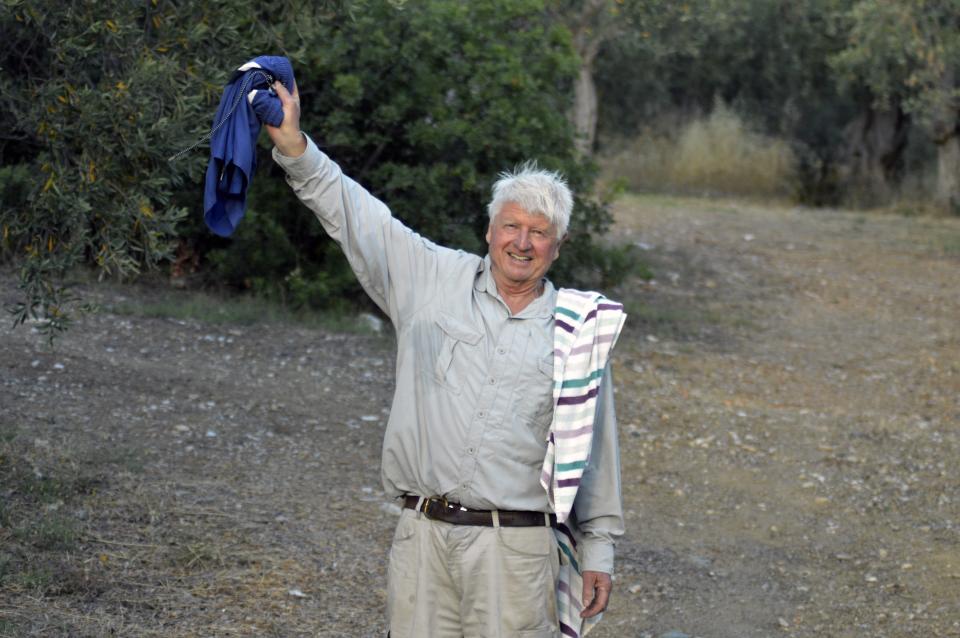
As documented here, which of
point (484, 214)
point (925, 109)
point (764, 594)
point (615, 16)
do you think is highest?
point (615, 16)

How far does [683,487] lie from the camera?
24.2 feet

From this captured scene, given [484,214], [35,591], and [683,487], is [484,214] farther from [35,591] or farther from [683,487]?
[35,591]

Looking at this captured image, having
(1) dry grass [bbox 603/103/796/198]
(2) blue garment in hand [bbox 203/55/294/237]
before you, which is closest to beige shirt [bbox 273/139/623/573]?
(2) blue garment in hand [bbox 203/55/294/237]

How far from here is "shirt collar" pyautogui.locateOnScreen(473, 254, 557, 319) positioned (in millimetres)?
3318

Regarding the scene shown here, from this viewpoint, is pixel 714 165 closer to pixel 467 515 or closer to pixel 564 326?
pixel 564 326

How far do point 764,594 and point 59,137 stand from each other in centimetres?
369

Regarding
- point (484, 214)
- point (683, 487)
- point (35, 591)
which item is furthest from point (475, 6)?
point (35, 591)

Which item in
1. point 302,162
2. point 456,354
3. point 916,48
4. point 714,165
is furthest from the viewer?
point 714,165

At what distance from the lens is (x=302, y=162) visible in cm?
315

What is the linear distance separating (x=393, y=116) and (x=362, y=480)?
3.62m

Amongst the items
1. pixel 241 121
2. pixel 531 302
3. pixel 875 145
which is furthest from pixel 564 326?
pixel 875 145

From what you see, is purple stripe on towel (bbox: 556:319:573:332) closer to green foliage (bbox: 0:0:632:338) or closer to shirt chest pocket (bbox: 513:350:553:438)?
shirt chest pocket (bbox: 513:350:553:438)

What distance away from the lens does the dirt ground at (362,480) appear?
5328 mm

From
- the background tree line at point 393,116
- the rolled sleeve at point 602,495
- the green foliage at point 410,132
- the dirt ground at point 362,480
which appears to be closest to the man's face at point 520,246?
the rolled sleeve at point 602,495
